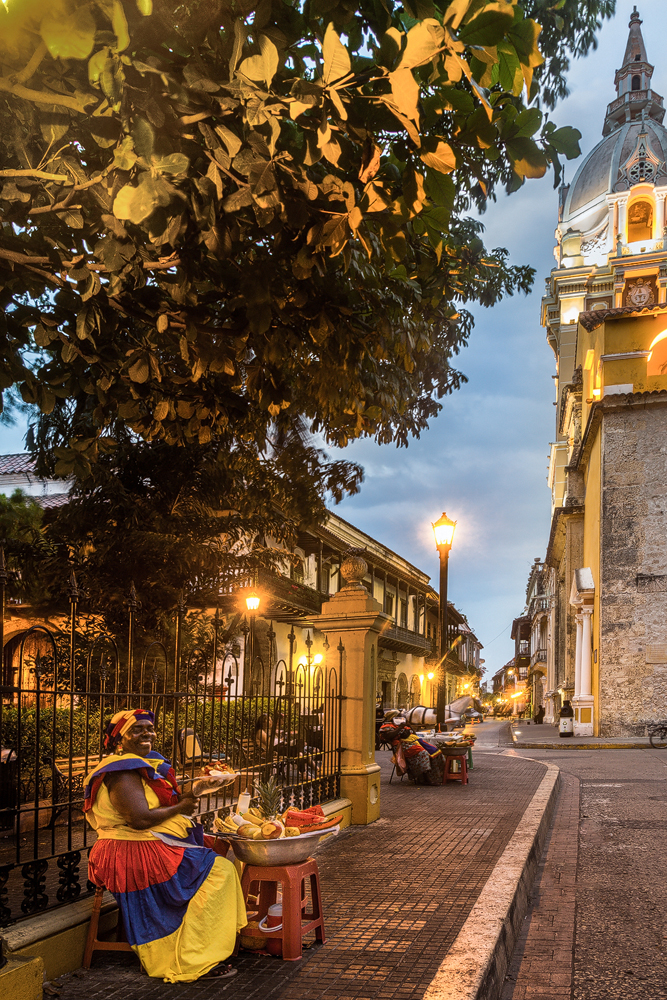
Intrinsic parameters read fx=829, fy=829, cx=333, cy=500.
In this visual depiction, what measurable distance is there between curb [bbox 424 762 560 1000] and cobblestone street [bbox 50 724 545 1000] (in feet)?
0.32

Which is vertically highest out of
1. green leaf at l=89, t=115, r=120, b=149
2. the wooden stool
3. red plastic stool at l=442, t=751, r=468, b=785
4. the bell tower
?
the bell tower

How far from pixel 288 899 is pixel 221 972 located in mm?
491

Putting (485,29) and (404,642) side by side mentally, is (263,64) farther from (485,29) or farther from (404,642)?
(404,642)

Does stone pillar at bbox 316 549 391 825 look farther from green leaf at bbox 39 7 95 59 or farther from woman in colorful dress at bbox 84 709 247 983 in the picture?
green leaf at bbox 39 7 95 59

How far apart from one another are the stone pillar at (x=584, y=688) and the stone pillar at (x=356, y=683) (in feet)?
63.5

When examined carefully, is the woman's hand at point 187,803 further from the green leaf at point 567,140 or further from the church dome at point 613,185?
the church dome at point 613,185

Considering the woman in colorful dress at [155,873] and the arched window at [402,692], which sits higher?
the woman in colorful dress at [155,873]

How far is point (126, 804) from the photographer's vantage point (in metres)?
4.11

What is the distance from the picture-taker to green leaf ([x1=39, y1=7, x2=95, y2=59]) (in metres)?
2.58

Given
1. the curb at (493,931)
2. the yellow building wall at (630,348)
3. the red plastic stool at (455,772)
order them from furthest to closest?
the yellow building wall at (630,348)
the red plastic stool at (455,772)
the curb at (493,931)

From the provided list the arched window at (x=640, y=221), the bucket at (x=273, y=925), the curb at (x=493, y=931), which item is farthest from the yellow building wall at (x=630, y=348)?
the arched window at (x=640, y=221)

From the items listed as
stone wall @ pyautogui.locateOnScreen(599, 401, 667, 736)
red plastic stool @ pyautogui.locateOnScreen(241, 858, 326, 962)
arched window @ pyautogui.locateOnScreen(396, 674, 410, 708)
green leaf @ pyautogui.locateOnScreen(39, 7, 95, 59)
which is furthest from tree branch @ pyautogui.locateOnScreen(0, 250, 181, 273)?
arched window @ pyautogui.locateOnScreen(396, 674, 410, 708)

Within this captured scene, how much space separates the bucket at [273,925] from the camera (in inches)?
175

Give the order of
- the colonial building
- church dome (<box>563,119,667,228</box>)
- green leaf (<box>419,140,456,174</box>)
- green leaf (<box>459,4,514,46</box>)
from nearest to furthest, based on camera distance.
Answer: green leaf (<box>459,4,514,46</box>), green leaf (<box>419,140,456,174</box>), the colonial building, church dome (<box>563,119,667,228</box>)
